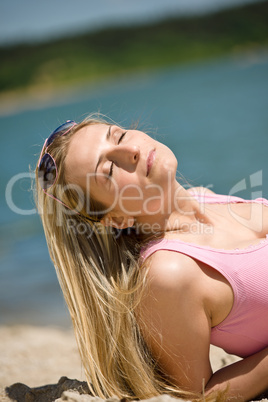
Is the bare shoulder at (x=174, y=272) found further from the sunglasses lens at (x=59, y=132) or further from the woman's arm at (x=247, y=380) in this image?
the sunglasses lens at (x=59, y=132)

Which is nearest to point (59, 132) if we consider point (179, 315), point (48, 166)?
point (48, 166)

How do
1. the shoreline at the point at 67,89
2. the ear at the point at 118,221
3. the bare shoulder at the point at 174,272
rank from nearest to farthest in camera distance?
the bare shoulder at the point at 174,272
the ear at the point at 118,221
the shoreline at the point at 67,89

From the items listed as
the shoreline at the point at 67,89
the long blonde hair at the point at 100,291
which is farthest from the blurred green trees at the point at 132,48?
the long blonde hair at the point at 100,291

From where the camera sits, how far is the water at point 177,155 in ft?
19.1

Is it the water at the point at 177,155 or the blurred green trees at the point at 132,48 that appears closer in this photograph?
the water at the point at 177,155

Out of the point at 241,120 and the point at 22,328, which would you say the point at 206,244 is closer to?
the point at 22,328

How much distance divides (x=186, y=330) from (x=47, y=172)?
3.44ft

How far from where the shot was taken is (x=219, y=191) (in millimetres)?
9602

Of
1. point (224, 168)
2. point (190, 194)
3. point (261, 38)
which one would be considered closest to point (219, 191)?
point (224, 168)

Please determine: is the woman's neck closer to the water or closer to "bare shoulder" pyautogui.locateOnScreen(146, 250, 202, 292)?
"bare shoulder" pyautogui.locateOnScreen(146, 250, 202, 292)

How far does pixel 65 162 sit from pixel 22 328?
265 cm

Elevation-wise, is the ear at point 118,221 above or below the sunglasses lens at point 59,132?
below

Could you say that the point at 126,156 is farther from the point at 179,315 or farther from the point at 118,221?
the point at 179,315

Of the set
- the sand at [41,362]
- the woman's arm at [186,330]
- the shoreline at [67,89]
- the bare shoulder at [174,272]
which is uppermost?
the shoreline at [67,89]
